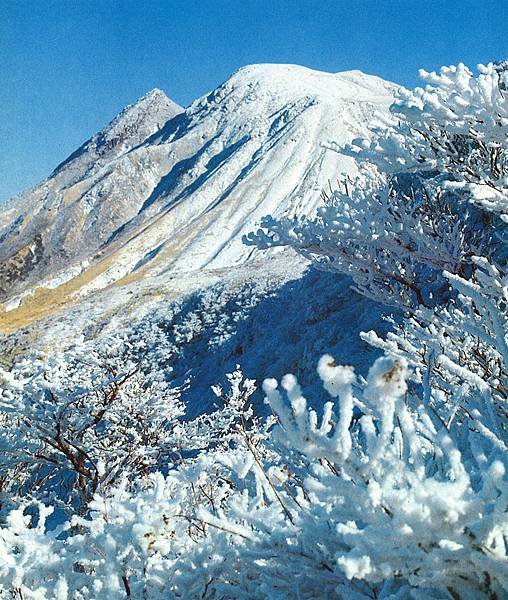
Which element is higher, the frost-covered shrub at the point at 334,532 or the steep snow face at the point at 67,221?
the steep snow face at the point at 67,221

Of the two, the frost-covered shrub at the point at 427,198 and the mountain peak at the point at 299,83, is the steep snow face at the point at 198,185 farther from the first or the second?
the frost-covered shrub at the point at 427,198

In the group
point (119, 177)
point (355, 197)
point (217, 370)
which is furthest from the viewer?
point (119, 177)

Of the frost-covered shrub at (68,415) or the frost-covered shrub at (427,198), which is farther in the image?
the frost-covered shrub at (68,415)

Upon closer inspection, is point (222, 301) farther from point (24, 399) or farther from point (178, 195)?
point (178, 195)

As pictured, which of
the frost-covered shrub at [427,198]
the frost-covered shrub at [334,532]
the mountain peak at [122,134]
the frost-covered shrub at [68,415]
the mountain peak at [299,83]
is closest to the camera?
the frost-covered shrub at [334,532]

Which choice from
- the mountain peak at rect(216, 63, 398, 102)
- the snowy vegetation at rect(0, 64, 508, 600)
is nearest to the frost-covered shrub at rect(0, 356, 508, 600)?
the snowy vegetation at rect(0, 64, 508, 600)

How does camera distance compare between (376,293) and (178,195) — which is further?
(178,195)

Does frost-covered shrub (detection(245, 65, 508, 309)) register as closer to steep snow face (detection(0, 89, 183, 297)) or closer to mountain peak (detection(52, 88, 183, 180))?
steep snow face (detection(0, 89, 183, 297))

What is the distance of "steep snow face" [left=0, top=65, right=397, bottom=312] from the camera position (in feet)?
178

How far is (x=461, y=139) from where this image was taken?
7.66m

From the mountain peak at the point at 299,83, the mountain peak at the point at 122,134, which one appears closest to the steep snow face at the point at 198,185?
the mountain peak at the point at 299,83

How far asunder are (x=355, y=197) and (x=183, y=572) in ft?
23.8

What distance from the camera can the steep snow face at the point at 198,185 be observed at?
54.4 metres

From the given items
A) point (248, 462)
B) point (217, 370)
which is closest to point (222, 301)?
point (217, 370)
